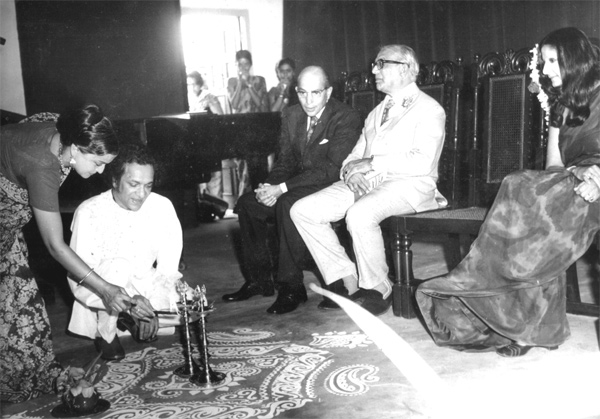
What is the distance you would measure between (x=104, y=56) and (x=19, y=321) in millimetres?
5795

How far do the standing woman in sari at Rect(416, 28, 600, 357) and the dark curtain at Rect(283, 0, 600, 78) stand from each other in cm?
269

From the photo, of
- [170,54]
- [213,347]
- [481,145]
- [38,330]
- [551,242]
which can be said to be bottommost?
[213,347]

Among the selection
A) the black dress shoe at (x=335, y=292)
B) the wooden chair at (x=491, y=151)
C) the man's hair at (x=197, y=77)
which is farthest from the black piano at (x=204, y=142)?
the man's hair at (x=197, y=77)

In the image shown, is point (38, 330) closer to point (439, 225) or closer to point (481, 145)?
point (439, 225)

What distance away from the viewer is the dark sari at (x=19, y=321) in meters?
2.76

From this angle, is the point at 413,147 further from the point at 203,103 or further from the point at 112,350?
the point at 203,103

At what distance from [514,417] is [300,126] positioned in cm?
243

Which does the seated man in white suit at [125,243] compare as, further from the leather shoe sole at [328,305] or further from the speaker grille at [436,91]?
the speaker grille at [436,91]

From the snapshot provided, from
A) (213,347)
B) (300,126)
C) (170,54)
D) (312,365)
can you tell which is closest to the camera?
(312,365)

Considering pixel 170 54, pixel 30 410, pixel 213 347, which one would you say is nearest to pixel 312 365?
pixel 213 347

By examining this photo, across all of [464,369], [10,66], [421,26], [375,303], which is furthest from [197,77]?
[464,369]

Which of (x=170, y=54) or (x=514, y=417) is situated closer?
(x=514, y=417)

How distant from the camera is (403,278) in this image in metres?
3.57

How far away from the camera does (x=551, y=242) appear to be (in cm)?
283
